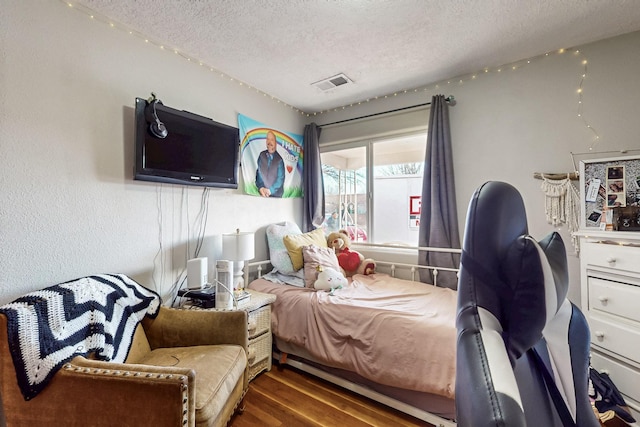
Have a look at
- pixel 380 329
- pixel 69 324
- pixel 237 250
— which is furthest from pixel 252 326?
pixel 69 324

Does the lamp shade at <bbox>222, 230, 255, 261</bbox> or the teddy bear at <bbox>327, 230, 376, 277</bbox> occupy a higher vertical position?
the lamp shade at <bbox>222, 230, 255, 261</bbox>

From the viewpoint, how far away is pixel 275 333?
2.10 m

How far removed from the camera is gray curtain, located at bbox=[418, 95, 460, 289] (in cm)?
234

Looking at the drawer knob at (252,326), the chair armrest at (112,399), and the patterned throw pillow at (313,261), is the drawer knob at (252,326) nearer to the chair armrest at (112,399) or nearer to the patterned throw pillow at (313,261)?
the patterned throw pillow at (313,261)

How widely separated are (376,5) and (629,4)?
146 centimetres

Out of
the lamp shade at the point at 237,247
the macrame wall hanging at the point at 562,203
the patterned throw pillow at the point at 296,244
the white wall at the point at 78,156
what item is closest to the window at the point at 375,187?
the patterned throw pillow at the point at 296,244

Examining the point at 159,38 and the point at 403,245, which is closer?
the point at 159,38

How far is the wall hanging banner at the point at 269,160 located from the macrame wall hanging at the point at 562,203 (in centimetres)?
228

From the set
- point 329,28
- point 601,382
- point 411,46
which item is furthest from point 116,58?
point 601,382

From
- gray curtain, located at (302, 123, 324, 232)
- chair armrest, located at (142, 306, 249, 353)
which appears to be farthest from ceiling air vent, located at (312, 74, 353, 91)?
chair armrest, located at (142, 306, 249, 353)

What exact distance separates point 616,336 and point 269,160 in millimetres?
2787

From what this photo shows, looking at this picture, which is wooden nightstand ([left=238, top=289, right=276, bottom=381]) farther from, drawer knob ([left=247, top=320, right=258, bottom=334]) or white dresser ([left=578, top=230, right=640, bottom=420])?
white dresser ([left=578, top=230, right=640, bottom=420])

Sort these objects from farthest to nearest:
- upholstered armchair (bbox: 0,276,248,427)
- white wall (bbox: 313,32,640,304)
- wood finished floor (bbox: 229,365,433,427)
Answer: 1. white wall (bbox: 313,32,640,304)
2. wood finished floor (bbox: 229,365,433,427)
3. upholstered armchair (bbox: 0,276,248,427)

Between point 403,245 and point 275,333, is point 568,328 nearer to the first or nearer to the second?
point 275,333
